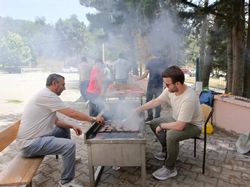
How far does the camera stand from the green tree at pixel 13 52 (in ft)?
92.8

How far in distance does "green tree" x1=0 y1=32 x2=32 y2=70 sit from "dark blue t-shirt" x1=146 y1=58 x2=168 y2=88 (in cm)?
2851

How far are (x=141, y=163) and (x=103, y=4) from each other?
1117 cm

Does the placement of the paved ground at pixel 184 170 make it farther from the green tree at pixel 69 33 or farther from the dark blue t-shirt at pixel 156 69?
the green tree at pixel 69 33

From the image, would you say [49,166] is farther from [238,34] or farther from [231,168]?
[238,34]

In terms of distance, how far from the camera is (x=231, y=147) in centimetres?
359

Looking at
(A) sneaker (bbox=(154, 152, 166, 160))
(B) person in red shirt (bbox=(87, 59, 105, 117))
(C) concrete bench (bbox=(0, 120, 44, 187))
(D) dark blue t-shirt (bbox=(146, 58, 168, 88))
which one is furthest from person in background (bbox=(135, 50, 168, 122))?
(C) concrete bench (bbox=(0, 120, 44, 187))

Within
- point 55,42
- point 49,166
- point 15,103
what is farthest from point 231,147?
point 55,42

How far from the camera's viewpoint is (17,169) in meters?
2.02

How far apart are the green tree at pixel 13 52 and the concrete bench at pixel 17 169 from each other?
2978 cm

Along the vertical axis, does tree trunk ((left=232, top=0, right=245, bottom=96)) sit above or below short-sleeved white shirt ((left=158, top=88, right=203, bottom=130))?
above

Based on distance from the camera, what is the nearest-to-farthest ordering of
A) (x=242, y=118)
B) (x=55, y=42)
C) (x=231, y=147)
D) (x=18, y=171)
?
1. (x=18, y=171)
2. (x=231, y=147)
3. (x=242, y=118)
4. (x=55, y=42)

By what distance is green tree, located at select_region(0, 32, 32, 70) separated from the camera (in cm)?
2828

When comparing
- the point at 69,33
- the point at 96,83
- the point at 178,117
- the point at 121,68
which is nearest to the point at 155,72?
the point at 96,83

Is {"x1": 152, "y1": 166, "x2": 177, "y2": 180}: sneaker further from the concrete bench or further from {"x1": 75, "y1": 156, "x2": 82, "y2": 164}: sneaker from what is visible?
the concrete bench
